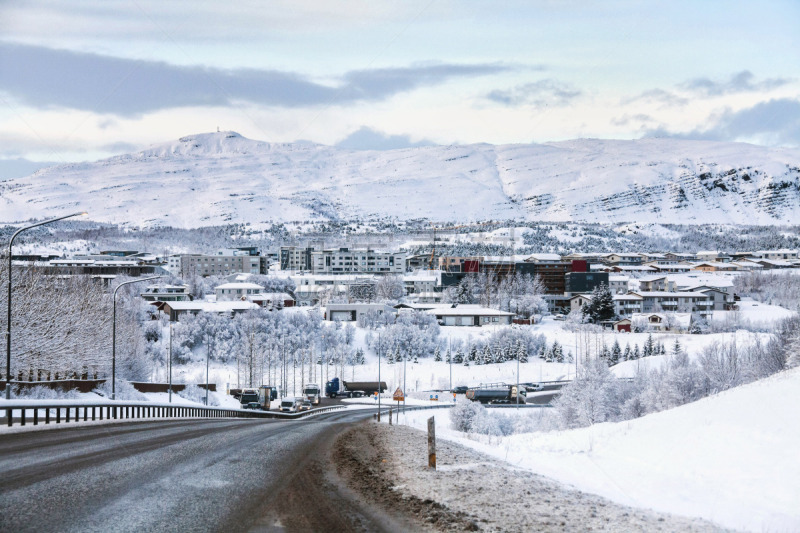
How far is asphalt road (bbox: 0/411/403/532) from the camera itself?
9.48m

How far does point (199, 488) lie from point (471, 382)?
91.0 m

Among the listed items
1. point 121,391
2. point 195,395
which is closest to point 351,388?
point 195,395

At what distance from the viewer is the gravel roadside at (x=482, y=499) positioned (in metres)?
9.93

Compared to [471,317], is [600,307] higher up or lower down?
higher up

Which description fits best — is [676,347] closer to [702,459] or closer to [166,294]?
[166,294]

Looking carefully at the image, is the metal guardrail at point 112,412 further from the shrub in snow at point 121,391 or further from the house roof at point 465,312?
the house roof at point 465,312

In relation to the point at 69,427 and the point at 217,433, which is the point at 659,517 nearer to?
the point at 217,433

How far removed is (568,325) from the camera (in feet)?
431

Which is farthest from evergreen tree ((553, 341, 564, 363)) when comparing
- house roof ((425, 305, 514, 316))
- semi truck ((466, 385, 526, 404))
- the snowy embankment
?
the snowy embankment

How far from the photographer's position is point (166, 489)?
449 inches

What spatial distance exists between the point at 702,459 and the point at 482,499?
23.3ft

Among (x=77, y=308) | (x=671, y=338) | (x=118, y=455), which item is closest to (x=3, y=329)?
(x=77, y=308)

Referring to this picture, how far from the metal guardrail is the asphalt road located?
5.12m

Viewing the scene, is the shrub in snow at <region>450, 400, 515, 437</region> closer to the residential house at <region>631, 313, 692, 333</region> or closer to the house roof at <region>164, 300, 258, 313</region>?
the house roof at <region>164, 300, 258, 313</region>
